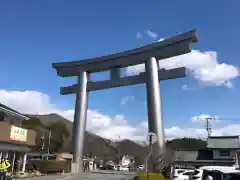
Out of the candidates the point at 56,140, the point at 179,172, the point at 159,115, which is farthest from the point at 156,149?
the point at 56,140

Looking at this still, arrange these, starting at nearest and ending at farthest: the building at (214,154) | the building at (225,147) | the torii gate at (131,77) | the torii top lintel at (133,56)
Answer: the torii gate at (131,77) → the torii top lintel at (133,56) → the building at (214,154) → the building at (225,147)

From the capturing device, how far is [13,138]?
26625 millimetres

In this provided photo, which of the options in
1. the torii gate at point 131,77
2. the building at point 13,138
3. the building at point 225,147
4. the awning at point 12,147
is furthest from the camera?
the building at point 225,147

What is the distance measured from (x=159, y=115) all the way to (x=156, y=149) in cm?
407

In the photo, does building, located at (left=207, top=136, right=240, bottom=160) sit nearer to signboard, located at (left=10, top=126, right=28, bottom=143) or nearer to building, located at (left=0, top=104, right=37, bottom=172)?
building, located at (left=0, top=104, right=37, bottom=172)

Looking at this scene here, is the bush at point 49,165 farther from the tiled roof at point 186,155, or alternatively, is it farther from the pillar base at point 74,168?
the tiled roof at point 186,155

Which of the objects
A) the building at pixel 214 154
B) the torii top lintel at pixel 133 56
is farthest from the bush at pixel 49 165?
the building at pixel 214 154

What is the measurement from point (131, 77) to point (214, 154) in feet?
50.6

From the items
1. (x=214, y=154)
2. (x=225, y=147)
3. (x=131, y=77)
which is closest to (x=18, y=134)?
(x=131, y=77)

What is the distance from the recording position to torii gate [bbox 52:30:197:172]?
1436 inches

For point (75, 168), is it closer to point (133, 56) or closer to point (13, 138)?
point (133, 56)

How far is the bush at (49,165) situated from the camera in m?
38.8

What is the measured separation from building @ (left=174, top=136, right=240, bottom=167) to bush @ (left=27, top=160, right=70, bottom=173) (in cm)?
1617

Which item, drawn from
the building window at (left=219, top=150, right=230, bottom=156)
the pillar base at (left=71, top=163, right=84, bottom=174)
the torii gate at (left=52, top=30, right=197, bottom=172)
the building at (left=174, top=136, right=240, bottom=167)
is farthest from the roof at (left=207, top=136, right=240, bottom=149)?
the pillar base at (left=71, top=163, right=84, bottom=174)
